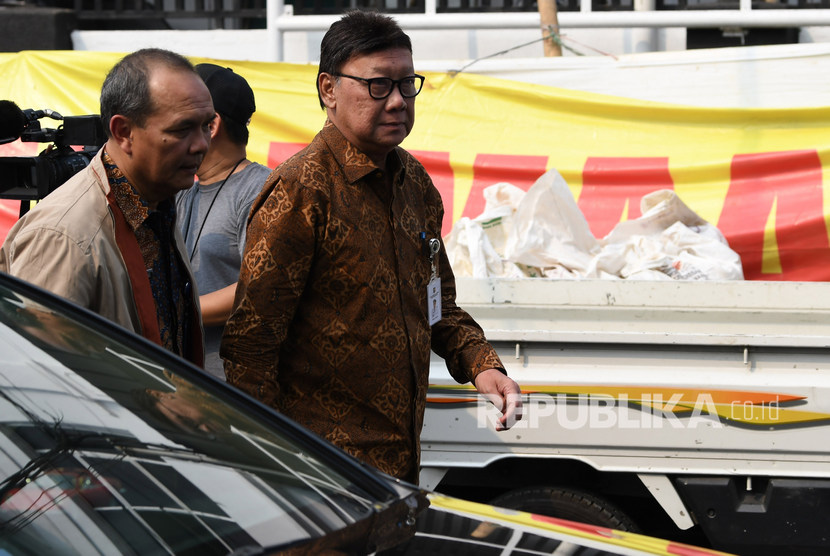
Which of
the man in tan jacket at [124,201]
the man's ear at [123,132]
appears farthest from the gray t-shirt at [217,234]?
the man's ear at [123,132]

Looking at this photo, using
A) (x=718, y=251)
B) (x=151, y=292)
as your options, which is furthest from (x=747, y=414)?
(x=151, y=292)

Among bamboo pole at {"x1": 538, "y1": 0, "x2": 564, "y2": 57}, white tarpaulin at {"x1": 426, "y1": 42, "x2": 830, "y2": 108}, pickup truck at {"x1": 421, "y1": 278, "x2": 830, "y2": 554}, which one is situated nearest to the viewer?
pickup truck at {"x1": 421, "y1": 278, "x2": 830, "y2": 554}

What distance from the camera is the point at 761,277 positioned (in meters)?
4.20

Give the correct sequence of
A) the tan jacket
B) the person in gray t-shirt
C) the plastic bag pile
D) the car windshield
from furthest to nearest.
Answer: the plastic bag pile < the person in gray t-shirt < the tan jacket < the car windshield

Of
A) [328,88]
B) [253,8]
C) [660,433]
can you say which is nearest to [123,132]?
[328,88]

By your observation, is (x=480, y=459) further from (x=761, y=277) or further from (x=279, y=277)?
(x=761, y=277)

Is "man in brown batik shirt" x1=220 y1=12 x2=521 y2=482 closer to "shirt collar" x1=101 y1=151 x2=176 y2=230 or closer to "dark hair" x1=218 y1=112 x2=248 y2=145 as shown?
"shirt collar" x1=101 y1=151 x2=176 y2=230

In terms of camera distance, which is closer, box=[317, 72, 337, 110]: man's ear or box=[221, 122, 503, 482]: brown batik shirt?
box=[221, 122, 503, 482]: brown batik shirt

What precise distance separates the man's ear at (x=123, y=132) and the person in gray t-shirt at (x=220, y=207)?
69cm

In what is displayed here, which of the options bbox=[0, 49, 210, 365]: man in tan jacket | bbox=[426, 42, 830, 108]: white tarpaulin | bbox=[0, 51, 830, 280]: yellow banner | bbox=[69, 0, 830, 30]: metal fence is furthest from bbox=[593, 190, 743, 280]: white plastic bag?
bbox=[69, 0, 830, 30]: metal fence

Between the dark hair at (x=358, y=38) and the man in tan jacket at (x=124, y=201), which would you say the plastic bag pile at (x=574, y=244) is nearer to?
the dark hair at (x=358, y=38)

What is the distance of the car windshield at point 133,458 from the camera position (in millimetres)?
1347

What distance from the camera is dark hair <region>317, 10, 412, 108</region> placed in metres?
2.03

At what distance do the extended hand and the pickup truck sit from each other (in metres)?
0.88
